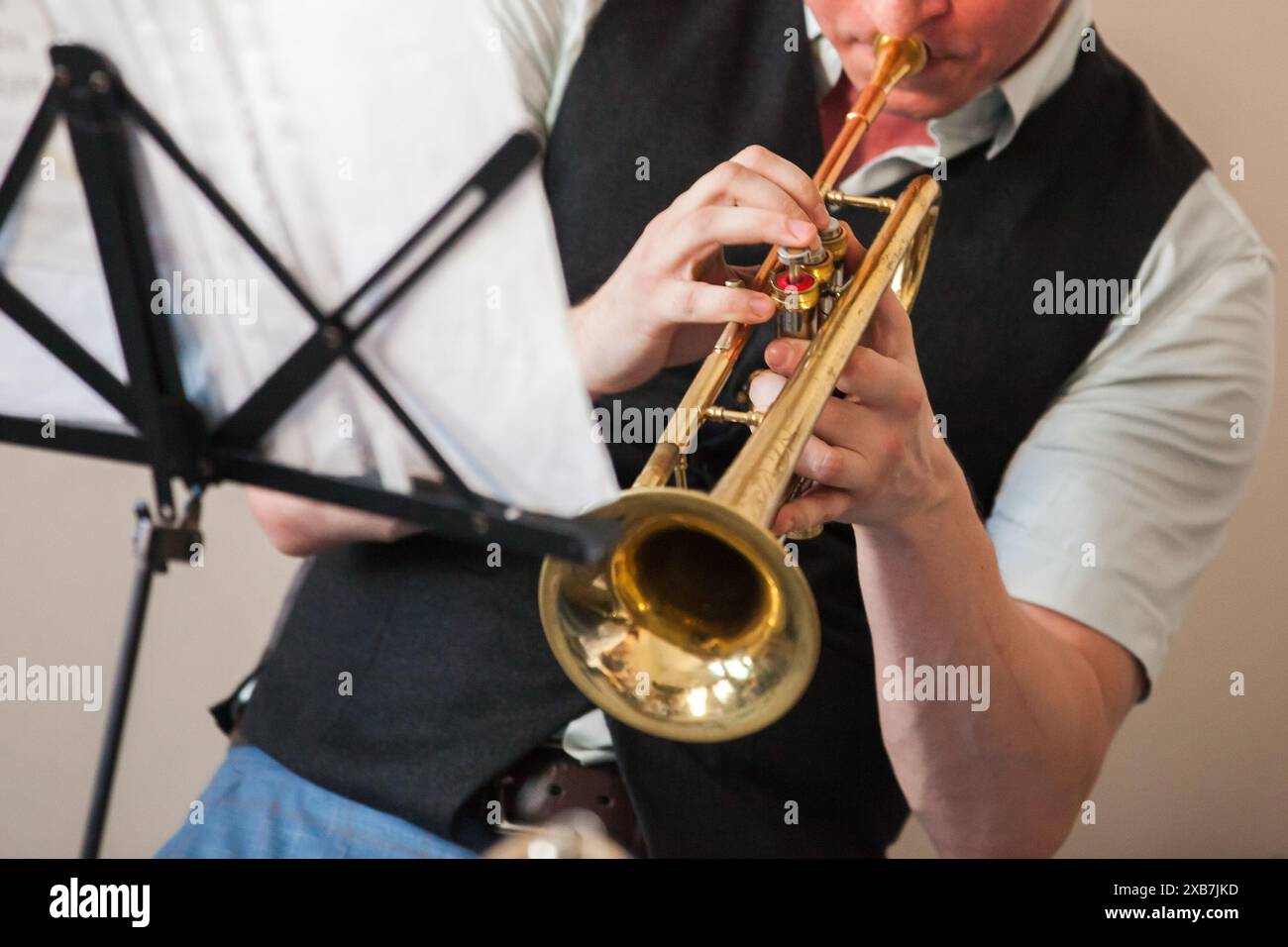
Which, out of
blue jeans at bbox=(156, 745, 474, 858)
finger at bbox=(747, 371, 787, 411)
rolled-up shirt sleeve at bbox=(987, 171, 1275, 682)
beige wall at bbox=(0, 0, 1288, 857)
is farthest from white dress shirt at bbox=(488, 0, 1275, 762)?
blue jeans at bbox=(156, 745, 474, 858)

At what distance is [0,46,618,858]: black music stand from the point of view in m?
0.55

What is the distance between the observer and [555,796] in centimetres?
98

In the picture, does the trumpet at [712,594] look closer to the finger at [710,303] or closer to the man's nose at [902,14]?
the finger at [710,303]

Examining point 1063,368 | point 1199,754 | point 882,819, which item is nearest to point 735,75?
point 1063,368

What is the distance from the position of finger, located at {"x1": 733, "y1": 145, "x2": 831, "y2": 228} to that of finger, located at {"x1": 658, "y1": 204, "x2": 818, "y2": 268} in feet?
0.08

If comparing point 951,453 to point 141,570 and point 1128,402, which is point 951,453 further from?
point 141,570

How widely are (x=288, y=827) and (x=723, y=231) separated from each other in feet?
1.72

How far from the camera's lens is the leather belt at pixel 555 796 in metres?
0.97

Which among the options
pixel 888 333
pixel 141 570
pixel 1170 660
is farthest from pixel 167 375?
pixel 1170 660

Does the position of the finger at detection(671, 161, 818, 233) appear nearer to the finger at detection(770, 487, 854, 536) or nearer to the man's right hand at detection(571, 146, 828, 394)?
the man's right hand at detection(571, 146, 828, 394)

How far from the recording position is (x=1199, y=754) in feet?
4.86

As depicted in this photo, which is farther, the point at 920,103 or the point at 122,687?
the point at 920,103

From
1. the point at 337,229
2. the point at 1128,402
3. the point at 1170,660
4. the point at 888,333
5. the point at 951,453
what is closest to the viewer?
the point at 337,229

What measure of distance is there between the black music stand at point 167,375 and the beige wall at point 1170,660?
2.87ft
